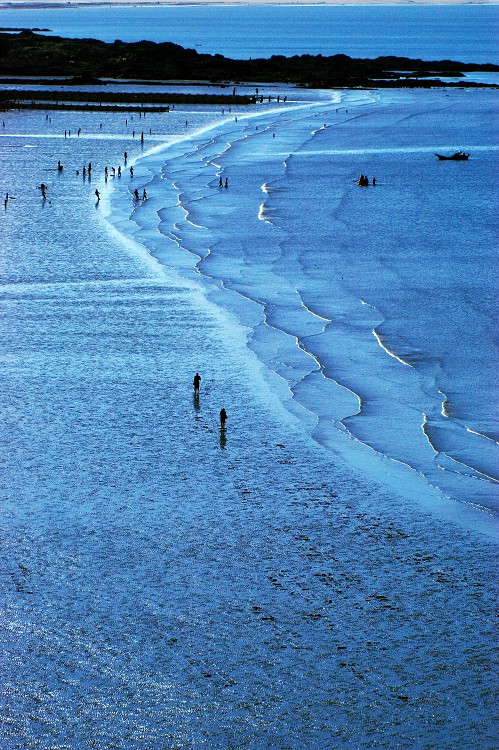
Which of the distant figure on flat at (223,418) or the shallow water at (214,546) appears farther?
the distant figure on flat at (223,418)

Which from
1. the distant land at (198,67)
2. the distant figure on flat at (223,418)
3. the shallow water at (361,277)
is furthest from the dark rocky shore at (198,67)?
the distant figure on flat at (223,418)

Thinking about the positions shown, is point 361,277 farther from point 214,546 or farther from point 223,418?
point 214,546

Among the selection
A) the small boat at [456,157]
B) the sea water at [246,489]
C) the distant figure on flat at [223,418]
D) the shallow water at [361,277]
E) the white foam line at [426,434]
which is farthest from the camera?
the small boat at [456,157]

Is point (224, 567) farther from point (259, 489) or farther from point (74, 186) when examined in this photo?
point (74, 186)

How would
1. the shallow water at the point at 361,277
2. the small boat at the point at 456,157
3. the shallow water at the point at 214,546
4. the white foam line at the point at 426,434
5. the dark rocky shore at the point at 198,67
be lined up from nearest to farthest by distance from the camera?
the shallow water at the point at 214,546, the white foam line at the point at 426,434, the shallow water at the point at 361,277, the small boat at the point at 456,157, the dark rocky shore at the point at 198,67

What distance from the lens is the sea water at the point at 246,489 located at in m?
15.5

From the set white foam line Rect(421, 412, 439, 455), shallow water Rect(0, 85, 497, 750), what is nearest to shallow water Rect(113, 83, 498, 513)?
white foam line Rect(421, 412, 439, 455)

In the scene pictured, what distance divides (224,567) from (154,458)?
5.03 meters

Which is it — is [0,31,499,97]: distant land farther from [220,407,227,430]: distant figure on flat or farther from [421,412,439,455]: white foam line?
[421,412,439,455]: white foam line

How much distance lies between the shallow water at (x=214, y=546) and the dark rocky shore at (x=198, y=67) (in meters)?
119

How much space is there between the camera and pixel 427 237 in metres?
49.6

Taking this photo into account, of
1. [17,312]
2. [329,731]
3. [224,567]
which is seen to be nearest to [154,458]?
[224,567]

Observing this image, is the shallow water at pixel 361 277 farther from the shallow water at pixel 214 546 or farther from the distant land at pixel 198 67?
the distant land at pixel 198 67

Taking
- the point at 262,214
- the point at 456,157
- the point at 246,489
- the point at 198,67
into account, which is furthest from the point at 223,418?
the point at 198,67
